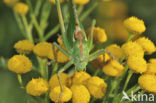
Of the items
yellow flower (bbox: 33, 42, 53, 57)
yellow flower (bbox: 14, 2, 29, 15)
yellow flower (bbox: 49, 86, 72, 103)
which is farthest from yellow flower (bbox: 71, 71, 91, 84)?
yellow flower (bbox: 14, 2, 29, 15)

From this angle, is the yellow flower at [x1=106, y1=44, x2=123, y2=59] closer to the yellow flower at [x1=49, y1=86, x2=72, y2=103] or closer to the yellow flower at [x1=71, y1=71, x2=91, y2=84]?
the yellow flower at [x1=71, y1=71, x2=91, y2=84]


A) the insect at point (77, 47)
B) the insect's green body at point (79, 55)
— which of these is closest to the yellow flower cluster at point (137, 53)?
the insect at point (77, 47)

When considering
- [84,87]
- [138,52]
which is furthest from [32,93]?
[138,52]

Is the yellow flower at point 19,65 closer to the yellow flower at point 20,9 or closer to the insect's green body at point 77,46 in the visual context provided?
the insect's green body at point 77,46

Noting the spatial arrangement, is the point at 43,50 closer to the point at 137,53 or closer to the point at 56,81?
the point at 56,81

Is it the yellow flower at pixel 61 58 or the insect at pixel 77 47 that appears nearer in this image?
the insect at pixel 77 47

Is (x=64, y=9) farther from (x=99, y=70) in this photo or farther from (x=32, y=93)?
(x=32, y=93)
